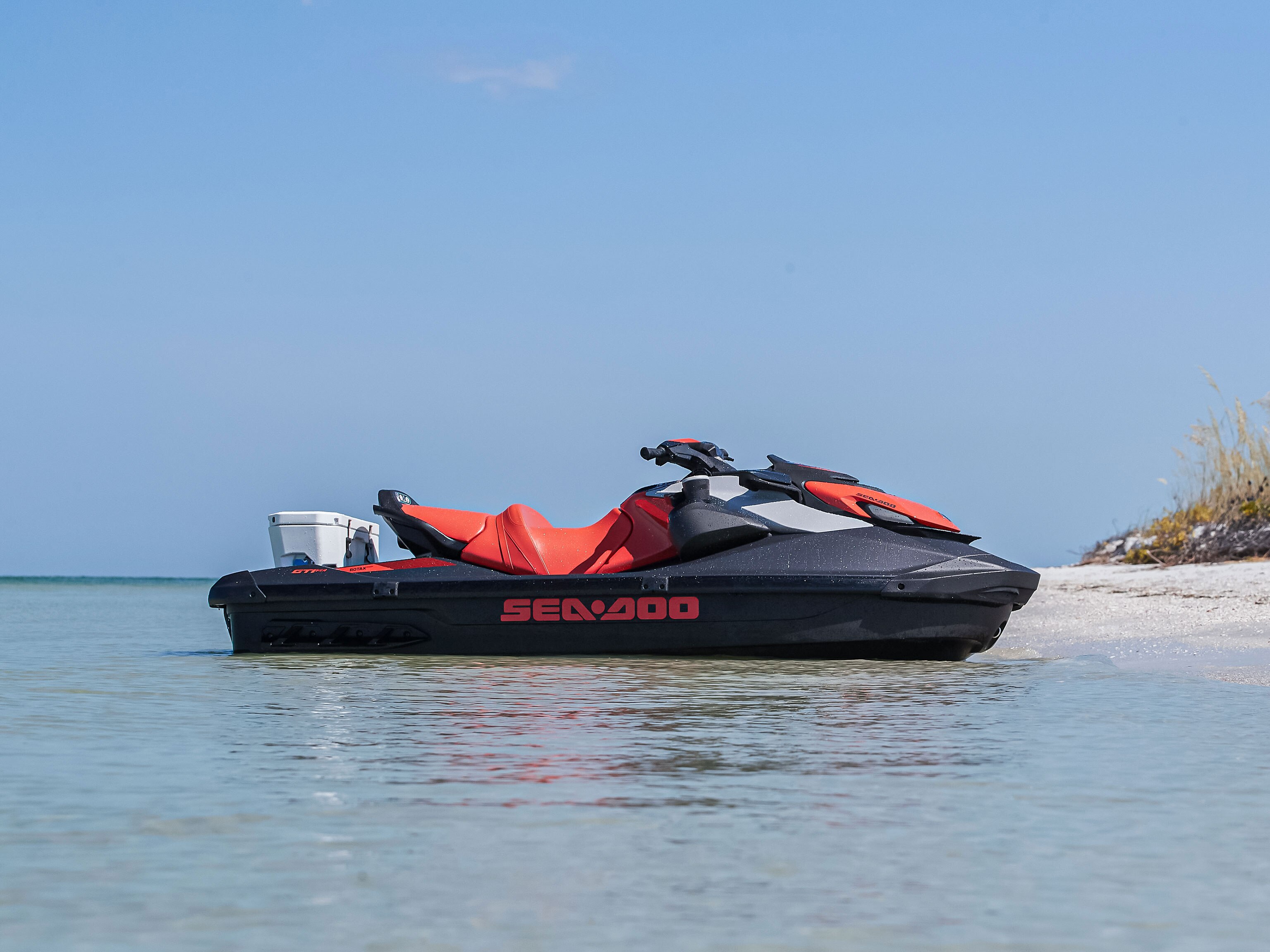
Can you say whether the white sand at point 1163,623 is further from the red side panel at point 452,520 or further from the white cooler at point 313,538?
the white cooler at point 313,538

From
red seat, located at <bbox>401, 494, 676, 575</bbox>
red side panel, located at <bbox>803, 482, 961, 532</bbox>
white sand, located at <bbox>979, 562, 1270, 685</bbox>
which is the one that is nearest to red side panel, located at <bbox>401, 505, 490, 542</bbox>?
red seat, located at <bbox>401, 494, 676, 575</bbox>

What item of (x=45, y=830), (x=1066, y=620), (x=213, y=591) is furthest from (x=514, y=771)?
(x=1066, y=620)

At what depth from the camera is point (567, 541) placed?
6.96 m

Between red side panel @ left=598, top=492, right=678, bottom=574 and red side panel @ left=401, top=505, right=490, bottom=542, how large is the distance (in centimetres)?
76

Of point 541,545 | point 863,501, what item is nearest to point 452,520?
point 541,545

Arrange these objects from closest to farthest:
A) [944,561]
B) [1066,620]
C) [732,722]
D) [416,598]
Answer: [732,722]
[944,561]
[416,598]
[1066,620]

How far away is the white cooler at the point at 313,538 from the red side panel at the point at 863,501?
2753 mm

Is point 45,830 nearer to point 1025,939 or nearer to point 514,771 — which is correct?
point 514,771

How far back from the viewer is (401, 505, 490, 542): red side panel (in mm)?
7078

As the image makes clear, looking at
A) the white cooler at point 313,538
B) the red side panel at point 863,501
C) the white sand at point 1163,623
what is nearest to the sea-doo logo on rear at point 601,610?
the red side panel at point 863,501

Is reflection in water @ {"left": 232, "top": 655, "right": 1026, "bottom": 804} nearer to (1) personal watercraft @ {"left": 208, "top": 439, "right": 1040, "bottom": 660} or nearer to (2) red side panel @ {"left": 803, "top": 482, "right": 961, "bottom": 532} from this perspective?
(1) personal watercraft @ {"left": 208, "top": 439, "right": 1040, "bottom": 660}

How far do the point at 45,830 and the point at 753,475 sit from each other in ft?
15.5

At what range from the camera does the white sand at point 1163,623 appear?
20.2ft

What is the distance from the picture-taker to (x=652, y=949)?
180 centimetres
